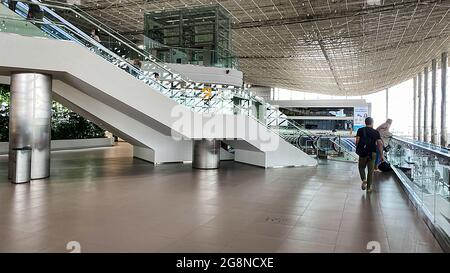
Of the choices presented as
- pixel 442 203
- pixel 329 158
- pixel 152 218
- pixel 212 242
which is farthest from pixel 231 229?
pixel 329 158

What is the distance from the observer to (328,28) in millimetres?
20703

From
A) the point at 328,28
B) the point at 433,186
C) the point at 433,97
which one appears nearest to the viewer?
the point at 433,186

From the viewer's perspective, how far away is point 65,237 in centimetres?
428

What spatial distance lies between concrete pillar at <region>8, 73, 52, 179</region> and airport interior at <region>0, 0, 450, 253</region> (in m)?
0.03

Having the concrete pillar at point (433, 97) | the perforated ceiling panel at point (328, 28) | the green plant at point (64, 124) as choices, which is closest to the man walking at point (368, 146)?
the perforated ceiling panel at point (328, 28)

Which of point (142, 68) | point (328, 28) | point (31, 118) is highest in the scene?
point (328, 28)

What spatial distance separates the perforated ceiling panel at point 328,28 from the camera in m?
17.2

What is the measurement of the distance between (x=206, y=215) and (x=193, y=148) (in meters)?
6.31

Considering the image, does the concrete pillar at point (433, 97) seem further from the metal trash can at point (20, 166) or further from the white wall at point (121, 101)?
the metal trash can at point (20, 166)

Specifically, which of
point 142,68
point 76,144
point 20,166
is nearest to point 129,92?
point 142,68

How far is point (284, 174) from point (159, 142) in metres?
5.16

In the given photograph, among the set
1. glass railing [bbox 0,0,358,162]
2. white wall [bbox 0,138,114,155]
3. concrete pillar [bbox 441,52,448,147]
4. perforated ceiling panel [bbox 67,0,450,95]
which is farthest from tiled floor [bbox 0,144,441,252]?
concrete pillar [bbox 441,52,448,147]

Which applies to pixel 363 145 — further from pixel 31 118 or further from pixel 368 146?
pixel 31 118

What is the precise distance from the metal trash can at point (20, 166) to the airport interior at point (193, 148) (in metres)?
0.03
